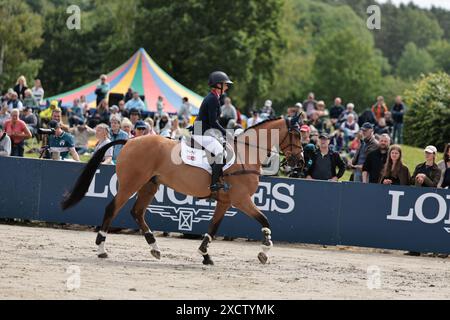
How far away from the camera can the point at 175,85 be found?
36.9m

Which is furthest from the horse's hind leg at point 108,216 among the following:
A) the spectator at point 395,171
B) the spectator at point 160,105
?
the spectator at point 160,105

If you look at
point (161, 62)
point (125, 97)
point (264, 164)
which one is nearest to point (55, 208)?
point (264, 164)

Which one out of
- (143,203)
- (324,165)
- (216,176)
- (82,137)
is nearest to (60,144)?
(143,203)

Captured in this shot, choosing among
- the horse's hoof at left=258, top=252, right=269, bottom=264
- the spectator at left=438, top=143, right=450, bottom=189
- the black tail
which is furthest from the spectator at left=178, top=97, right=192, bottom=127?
the horse's hoof at left=258, top=252, right=269, bottom=264

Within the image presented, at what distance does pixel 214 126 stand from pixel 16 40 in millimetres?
55099

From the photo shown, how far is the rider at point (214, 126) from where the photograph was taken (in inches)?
539

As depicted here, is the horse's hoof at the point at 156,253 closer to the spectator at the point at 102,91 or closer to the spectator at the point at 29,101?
the spectator at the point at 29,101

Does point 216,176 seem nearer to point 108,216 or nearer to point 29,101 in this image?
point 108,216

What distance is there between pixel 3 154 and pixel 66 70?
56.1 metres

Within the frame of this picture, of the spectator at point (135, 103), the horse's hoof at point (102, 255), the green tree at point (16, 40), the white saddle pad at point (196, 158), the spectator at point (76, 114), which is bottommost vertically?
the horse's hoof at point (102, 255)

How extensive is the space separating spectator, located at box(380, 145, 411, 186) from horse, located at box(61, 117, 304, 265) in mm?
2988

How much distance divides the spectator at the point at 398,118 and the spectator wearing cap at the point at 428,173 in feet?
42.8

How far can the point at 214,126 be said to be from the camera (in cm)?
1373
